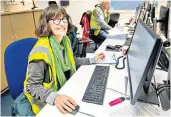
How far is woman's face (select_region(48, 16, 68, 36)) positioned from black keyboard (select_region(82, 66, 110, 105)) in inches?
14.9

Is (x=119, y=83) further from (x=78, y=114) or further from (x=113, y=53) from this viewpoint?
(x=113, y=53)

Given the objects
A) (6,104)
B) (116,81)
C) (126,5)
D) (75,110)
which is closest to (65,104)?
(75,110)

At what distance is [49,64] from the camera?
107 centimetres

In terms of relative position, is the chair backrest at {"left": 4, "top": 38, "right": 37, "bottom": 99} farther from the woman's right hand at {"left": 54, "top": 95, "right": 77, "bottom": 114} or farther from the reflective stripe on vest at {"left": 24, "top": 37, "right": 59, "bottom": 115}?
the woman's right hand at {"left": 54, "top": 95, "right": 77, "bottom": 114}

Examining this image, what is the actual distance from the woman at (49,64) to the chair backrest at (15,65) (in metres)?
0.14

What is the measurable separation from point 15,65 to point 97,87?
1.89ft

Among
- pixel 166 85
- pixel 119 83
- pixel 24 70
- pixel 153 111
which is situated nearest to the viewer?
pixel 153 111

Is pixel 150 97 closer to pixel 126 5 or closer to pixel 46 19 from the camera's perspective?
pixel 46 19

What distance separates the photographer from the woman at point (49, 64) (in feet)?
3.15

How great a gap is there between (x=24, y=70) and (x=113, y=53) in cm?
89

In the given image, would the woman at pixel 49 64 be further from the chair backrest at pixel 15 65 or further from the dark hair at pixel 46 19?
the chair backrest at pixel 15 65

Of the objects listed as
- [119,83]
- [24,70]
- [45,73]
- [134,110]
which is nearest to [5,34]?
[24,70]

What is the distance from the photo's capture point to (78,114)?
0.82 meters

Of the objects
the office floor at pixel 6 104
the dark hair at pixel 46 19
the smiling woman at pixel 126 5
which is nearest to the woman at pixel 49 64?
the dark hair at pixel 46 19
